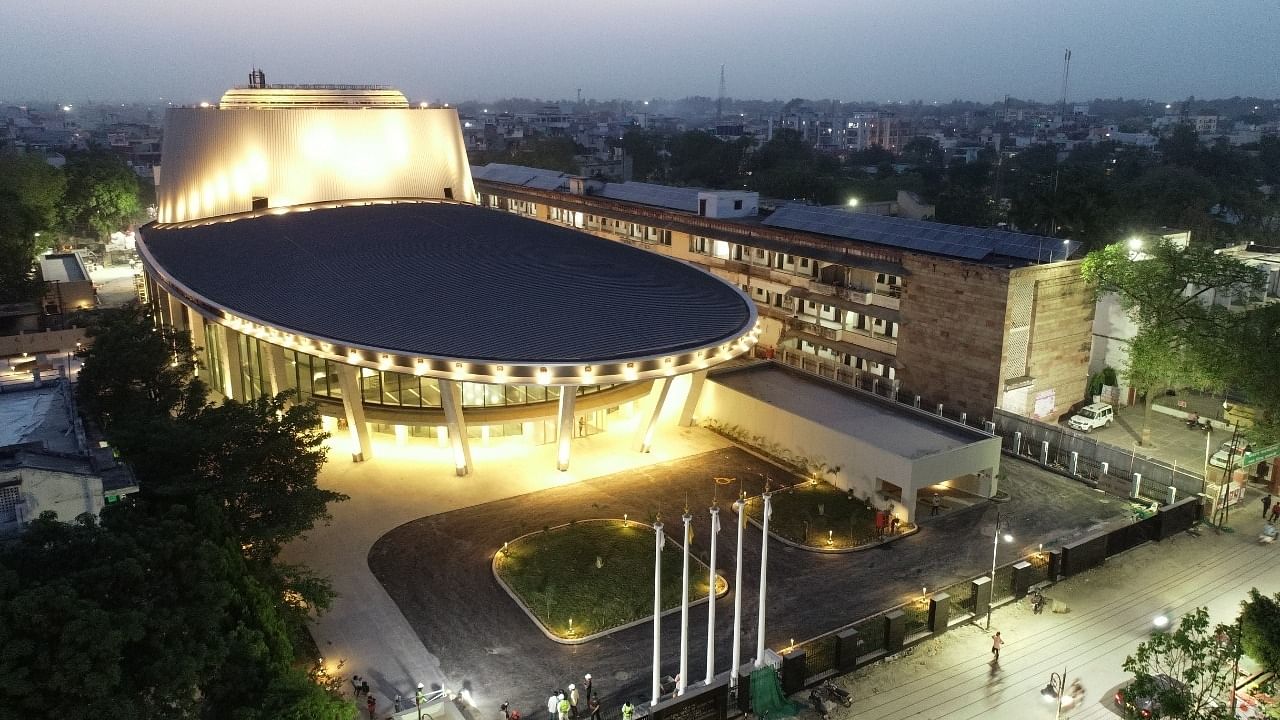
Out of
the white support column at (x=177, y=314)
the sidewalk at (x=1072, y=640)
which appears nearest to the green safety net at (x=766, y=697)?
the sidewalk at (x=1072, y=640)

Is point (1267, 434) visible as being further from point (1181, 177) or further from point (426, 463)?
point (1181, 177)

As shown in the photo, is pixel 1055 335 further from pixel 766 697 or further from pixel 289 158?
pixel 289 158

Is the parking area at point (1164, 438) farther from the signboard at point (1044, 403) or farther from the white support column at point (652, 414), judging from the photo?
the white support column at point (652, 414)

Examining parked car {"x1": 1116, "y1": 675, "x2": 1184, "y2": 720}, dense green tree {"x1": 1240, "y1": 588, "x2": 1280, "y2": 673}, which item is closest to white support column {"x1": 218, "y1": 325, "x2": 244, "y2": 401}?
parked car {"x1": 1116, "y1": 675, "x2": 1184, "y2": 720}

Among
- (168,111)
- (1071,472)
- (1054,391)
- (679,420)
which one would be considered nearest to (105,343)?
(679,420)

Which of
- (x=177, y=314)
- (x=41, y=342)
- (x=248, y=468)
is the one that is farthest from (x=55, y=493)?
(x=41, y=342)

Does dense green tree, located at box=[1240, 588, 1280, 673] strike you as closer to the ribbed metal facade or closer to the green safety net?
the green safety net
